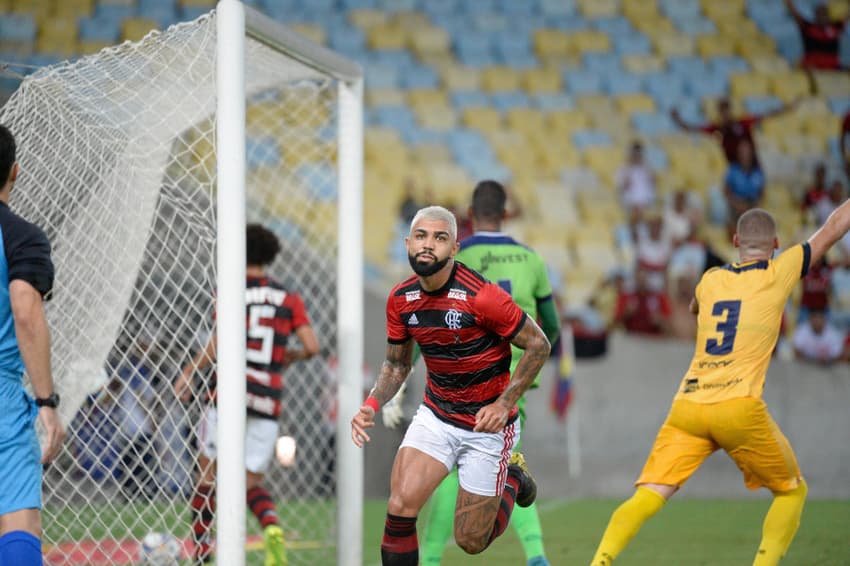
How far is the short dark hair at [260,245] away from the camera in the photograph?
6656mm

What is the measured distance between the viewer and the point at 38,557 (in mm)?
3887

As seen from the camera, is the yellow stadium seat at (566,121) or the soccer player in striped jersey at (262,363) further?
the yellow stadium seat at (566,121)

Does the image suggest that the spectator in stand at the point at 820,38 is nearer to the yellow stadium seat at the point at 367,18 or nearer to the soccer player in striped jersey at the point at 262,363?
the yellow stadium seat at the point at 367,18

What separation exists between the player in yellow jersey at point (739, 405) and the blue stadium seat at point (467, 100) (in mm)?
11575

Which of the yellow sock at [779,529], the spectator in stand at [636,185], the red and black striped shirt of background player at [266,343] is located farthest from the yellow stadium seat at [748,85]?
the yellow sock at [779,529]

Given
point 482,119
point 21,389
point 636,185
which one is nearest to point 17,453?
point 21,389

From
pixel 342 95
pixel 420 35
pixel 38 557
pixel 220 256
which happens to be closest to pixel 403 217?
pixel 420 35

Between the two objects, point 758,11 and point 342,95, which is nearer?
point 342,95

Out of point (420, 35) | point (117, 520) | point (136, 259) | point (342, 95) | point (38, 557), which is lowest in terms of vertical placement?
point (117, 520)

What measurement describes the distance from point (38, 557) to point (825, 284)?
36.1ft

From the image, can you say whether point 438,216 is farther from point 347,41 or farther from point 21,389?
point 347,41

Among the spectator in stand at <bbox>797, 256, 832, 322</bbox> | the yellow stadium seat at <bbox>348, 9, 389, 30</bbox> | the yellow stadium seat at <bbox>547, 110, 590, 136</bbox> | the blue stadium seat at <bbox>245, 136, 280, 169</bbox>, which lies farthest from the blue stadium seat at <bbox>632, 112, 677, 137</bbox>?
Result: the blue stadium seat at <bbox>245, 136, 280, 169</bbox>

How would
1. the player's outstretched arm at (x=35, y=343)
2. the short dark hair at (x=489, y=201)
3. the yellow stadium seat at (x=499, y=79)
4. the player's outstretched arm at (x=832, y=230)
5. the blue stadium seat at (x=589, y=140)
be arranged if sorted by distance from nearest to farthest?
the player's outstretched arm at (x=35, y=343)
the player's outstretched arm at (x=832, y=230)
the short dark hair at (x=489, y=201)
the blue stadium seat at (x=589, y=140)
the yellow stadium seat at (x=499, y=79)

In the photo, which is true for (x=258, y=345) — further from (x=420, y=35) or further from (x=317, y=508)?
(x=420, y=35)
